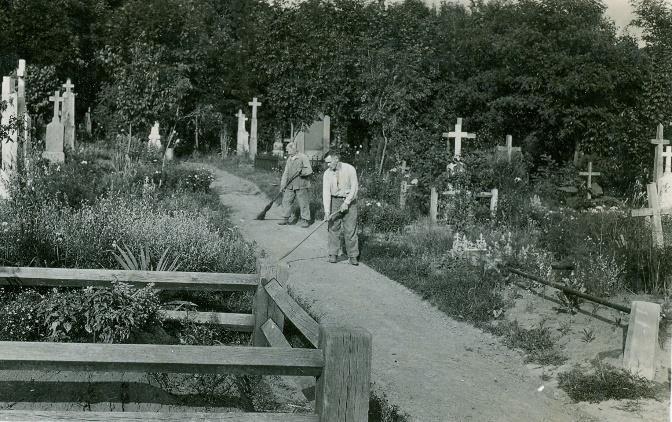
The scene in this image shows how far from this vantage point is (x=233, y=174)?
2289 centimetres

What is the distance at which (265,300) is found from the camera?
18.2 feet

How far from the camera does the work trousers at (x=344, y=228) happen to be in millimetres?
10297

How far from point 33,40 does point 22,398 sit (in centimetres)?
3349

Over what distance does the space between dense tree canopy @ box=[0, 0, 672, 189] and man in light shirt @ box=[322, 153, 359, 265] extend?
3583 millimetres

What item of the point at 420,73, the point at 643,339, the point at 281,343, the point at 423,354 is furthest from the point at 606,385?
the point at 420,73

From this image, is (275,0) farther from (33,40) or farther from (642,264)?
(642,264)

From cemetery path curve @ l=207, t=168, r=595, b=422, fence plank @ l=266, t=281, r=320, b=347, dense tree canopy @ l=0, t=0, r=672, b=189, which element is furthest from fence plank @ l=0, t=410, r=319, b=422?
dense tree canopy @ l=0, t=0, r=672, b=189

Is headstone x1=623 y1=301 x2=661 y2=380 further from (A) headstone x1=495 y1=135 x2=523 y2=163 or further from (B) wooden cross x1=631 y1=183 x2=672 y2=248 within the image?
(A) headstone x1=495 y1=135 x2=523 y2=163

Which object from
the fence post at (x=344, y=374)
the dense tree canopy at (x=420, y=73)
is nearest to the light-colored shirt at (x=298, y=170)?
the dense tree canopy at (x=420, y=73)

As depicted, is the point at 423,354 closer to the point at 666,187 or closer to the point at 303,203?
the point at 303,203

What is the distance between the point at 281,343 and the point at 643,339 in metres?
3.21

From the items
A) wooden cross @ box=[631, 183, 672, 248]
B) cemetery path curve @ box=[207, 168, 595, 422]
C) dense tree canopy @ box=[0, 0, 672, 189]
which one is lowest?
cemetery path curve @ box=[207, 168, 595, 422]

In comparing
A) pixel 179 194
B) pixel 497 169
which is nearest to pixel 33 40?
pixel 179 194

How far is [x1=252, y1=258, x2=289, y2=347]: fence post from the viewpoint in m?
5.35
